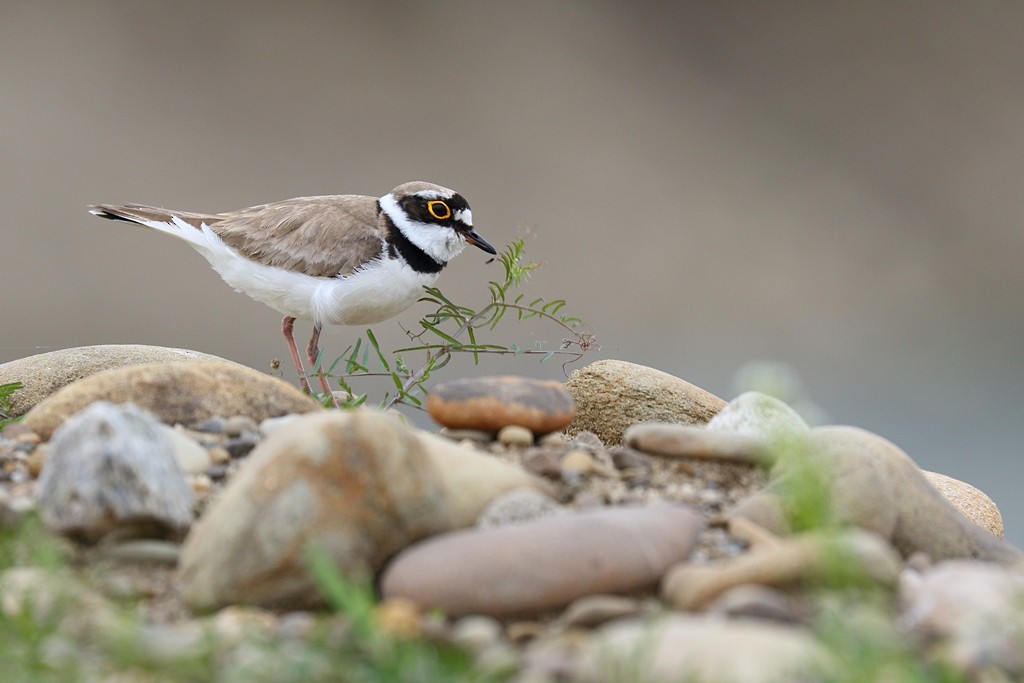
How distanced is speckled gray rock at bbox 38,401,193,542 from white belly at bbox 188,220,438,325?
2.56 meters

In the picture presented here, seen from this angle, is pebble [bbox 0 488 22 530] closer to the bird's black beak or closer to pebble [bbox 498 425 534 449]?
pebble [bbox 498 425 534 449]

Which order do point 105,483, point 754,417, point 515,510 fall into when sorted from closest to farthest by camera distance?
point 105,483 < point 515,510 < point 754,417

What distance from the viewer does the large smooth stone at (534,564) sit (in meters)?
2.73

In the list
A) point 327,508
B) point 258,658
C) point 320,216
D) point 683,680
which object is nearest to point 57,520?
point 327,508

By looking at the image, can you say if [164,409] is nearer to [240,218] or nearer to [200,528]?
[200,528]

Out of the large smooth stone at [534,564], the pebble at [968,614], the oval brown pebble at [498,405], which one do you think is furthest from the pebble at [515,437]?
the pebble at [968,614]

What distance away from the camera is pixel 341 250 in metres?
5.80

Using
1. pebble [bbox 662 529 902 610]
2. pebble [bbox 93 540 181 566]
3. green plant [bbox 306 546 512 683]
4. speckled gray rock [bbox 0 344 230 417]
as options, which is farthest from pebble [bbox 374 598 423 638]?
speckled gray rock [bbox 0 344 230 417]

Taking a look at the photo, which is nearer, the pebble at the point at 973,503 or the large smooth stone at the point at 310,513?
the large smooth stone at the point at 310,513

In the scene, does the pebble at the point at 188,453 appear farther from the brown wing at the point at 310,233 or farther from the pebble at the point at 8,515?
the brown wing at the point at 310,233

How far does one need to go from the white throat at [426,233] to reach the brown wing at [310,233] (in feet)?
0.41

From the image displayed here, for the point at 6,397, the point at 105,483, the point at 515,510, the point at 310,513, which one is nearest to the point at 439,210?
the point at 6,397

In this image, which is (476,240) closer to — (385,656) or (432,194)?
(432,194)

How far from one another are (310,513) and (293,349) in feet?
12.0
